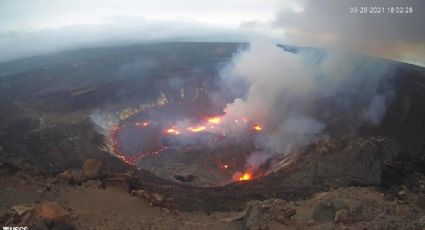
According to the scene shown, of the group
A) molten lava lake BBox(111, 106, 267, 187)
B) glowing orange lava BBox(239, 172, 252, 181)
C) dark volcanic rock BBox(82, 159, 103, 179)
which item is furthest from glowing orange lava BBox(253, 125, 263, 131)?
dark volcanic rock BBox(82, 159, 103, 179)

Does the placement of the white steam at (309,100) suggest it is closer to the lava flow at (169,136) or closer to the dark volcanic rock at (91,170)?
the lava flow at (169,136)

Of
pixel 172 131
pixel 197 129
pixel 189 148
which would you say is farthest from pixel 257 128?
pixel 189 148

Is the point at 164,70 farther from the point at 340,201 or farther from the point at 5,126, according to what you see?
the point at 340,201

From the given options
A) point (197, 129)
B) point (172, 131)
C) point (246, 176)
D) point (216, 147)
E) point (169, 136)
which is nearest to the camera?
point (246, 176)

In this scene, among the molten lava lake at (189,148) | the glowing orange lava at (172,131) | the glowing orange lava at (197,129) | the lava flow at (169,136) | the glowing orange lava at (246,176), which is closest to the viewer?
the glowing orange lava at (246,176)

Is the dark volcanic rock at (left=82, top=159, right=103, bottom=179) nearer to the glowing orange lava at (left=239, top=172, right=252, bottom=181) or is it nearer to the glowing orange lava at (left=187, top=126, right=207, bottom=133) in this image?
the glowing orange lava at (left=239, top=172, right=252, bottom=181)

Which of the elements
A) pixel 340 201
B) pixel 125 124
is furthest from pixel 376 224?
pixel 125 124

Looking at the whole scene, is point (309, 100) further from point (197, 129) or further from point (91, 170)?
point (91, 170)

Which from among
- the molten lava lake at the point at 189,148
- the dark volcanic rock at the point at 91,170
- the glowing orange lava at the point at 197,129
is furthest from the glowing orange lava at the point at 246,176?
the dark volcanic rock at the point at 91,170
